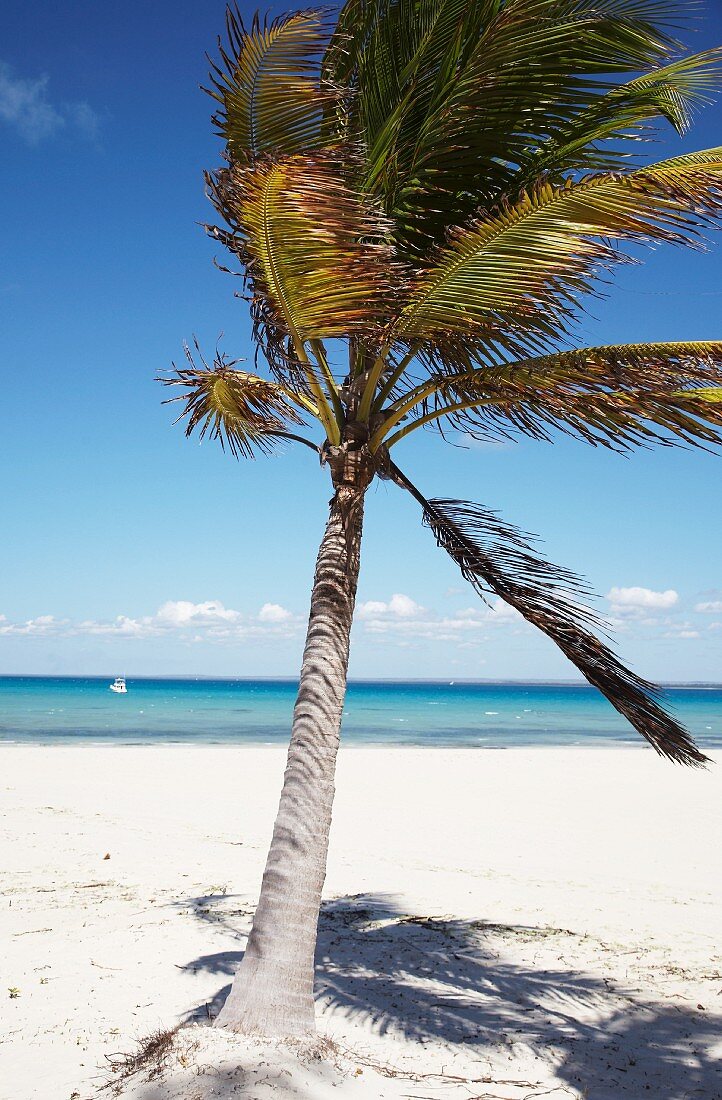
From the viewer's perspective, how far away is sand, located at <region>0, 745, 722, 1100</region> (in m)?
4.10

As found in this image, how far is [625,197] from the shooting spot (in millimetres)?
3449

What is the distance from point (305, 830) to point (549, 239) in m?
3.07

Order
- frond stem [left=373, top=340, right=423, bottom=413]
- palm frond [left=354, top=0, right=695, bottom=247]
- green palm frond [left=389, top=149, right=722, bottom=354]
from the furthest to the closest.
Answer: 1. frond stem [left=373, top=340, right=423, bottom=413]
2. palm frond [left=354, top=0, right=695, bottom=247]
3. green palm frond [left=389, top=149, right=722, bottom=354]

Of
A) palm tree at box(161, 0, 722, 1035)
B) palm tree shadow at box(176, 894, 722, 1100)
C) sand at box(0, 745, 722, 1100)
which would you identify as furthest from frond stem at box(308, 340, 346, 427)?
palm tree shadow at box(176, 894, 722, 1100)

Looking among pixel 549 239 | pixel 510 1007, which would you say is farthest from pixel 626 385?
pixel 510 1007

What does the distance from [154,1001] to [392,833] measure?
283 inches

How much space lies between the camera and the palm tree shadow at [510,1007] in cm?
439

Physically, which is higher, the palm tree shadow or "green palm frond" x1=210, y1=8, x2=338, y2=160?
"green palm frond" x1=210, y1=8, x2=338, y2=160

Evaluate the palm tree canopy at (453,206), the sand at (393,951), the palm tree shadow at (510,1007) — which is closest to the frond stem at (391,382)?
the palm tree canopy at (453,206)

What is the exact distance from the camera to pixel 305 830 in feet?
13.5

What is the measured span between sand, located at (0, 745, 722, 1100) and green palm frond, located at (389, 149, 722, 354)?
3609 mm

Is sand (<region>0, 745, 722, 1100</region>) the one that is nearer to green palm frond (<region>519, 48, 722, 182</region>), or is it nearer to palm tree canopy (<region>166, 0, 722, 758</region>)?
palm tree canopy (<region>166, 0, 722, 758</region>)

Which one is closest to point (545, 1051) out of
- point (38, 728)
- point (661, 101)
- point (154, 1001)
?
point (154, 1001)

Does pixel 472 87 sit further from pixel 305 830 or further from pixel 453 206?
pixel 305 830
